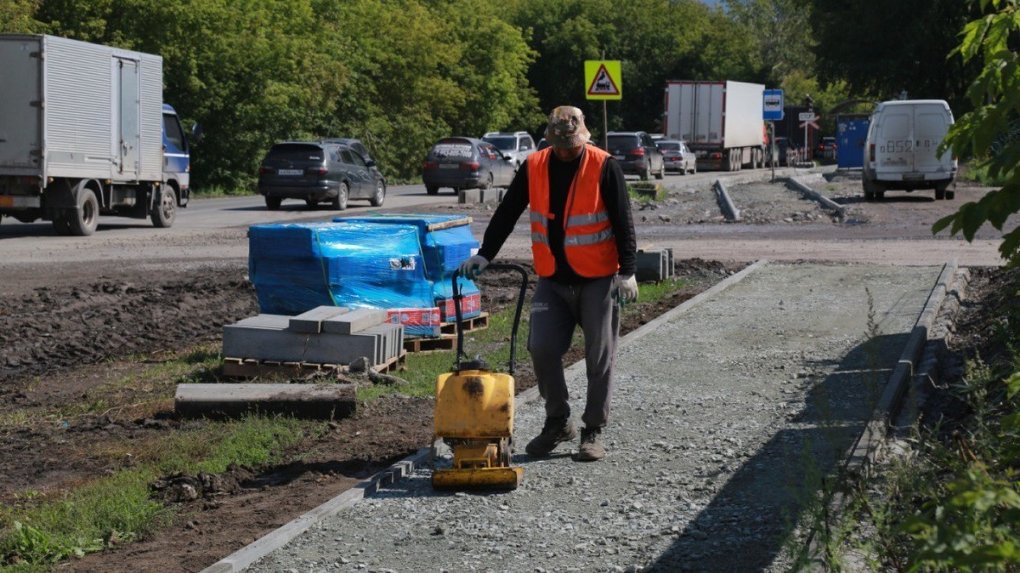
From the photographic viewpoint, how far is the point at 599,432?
776 centimetres

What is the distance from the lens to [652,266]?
1752cm

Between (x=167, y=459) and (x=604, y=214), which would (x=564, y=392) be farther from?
(x=167, y=459)

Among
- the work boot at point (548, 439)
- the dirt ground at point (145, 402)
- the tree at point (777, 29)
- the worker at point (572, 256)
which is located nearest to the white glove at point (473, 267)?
the worker at point (572, 256)

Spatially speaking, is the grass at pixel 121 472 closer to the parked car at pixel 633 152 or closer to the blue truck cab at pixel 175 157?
the blue truck cab at pixel 175 157

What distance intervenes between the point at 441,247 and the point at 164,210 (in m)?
16.4

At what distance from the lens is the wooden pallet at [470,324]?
41.7ft

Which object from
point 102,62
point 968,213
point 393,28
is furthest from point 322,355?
point 393,28

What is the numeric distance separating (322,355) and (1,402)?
2.40 m

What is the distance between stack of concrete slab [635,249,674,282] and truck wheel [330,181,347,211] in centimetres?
1606

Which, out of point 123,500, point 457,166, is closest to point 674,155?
point 457,166

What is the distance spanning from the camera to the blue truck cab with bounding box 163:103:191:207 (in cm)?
2831

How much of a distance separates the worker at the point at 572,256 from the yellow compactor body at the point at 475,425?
A: 0.69 metres

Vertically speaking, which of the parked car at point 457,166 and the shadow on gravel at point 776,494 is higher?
the parked car at point 457,166

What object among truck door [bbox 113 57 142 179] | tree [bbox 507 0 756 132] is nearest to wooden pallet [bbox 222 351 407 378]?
truck door [bbox 113 57 142 179]
